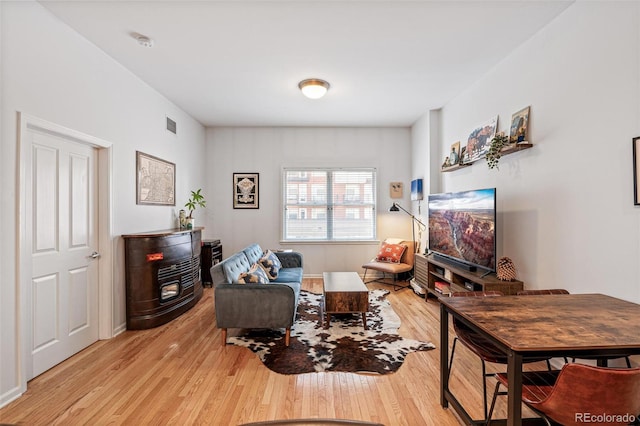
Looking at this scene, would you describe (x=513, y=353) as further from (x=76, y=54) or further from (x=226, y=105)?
(x=226, y=105)

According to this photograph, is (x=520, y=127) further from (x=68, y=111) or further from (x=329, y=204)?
(x=68, y=111)

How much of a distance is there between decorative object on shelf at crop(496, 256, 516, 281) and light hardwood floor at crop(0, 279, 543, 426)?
82 centimetres

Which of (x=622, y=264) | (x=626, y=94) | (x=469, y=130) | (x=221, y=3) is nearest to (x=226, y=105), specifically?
(x=221, y=3)

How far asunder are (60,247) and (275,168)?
3.66 metres

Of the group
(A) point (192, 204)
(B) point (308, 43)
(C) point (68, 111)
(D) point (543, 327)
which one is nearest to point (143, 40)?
(C) point (68, 111)

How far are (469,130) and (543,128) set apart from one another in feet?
4.20

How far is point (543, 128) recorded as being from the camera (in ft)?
8.66

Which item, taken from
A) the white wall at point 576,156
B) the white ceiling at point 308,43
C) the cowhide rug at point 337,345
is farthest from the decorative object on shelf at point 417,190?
the cowhide rug at point 337,345

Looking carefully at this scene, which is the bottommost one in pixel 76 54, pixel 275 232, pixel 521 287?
pixel 521 287

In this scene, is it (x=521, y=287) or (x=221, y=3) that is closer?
(x=221, y=3)

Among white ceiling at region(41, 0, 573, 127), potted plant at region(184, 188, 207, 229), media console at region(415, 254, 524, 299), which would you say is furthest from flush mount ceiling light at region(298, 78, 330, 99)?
media console at region(415, 254, 524, 299)

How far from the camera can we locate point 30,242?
2.27m

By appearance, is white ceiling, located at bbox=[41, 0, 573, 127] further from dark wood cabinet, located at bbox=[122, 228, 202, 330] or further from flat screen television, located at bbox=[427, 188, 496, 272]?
dark wood cabinet, located at bbox=[122, 228, 202, 330]
